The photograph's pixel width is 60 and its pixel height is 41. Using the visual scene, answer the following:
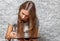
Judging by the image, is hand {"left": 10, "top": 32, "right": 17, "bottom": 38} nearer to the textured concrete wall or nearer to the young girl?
the young girl

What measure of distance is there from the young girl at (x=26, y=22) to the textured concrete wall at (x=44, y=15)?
0.77 ft

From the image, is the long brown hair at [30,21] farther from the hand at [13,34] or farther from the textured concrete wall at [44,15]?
the textured concrete wall at [44,15]

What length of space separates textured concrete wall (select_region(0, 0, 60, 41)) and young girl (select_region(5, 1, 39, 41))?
235mm

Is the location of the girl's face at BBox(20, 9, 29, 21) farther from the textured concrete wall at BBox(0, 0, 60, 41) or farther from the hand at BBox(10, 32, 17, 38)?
the textured concrete wall at BBox(0, 0, 60, 41)

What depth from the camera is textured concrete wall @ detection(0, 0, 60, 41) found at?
1658 millimetres

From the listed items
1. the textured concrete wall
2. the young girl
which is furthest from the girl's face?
the textured concrete wall

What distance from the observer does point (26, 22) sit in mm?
1424

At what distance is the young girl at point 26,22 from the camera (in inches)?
53.5

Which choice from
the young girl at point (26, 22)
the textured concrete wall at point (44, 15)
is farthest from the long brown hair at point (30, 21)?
the textured concrete wall at point (44, 15)

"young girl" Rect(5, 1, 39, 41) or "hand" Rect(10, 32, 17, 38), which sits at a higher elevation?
"young girl" Rect(5, 1, 39, 41)

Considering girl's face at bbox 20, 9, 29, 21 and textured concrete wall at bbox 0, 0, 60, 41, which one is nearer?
girl's face at bbox 20, 9, 29, 21

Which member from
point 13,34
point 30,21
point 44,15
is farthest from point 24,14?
point 44,15

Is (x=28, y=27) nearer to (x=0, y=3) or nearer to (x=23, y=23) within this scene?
(x=23, y=23)

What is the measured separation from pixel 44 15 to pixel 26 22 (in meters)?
0.31
